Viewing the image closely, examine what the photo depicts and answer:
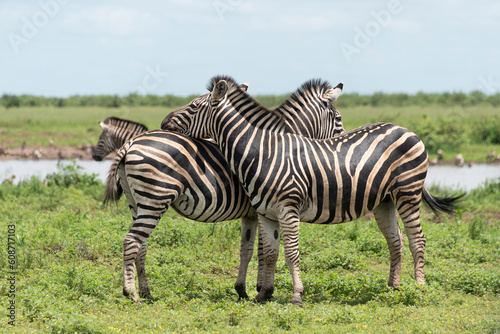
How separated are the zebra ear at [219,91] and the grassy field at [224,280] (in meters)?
2.49

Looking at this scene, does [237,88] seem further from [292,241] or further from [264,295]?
[264,295]

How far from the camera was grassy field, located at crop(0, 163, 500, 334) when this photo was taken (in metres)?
5.97

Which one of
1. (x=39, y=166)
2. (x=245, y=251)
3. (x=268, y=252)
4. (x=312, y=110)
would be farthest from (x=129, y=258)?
(x=39, y=166)

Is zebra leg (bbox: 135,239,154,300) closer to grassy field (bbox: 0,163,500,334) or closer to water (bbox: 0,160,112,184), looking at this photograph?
grassy field (bbox: 0,163,500,334)

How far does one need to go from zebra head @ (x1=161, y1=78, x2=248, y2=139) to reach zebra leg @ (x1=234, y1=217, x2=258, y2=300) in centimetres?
129

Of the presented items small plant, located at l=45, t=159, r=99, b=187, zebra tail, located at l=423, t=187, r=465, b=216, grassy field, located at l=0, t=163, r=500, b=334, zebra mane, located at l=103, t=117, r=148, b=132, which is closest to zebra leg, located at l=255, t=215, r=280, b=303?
grassy field, located at l=0, t=163, r=500, b=334

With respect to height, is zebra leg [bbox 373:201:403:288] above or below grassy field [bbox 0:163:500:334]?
above

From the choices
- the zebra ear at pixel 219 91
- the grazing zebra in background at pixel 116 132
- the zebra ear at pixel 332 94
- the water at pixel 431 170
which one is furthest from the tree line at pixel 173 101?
the zebra ear at pixel 219 91

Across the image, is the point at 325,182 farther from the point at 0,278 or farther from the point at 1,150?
the point at 1,150

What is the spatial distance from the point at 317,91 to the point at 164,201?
2783 millimetres

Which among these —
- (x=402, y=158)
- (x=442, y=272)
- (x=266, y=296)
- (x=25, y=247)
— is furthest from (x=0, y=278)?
(x=442, y=272)

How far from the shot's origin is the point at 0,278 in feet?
25.1

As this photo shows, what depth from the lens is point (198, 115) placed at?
7.16m

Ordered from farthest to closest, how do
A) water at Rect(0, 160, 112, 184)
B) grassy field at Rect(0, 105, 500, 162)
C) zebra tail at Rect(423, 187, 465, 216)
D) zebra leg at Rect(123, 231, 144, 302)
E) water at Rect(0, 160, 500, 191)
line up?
grassy field at Rect(0, 105, 500, 162), water at Rect(0, 160, 112, 184), water at Rect(0, 160, 500, 191), zebra tail at Rect(423, 187, 465, 216), zebra leg at Rect(123, 231, 144, 302)
